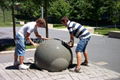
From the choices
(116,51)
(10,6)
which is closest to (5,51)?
(10,6)

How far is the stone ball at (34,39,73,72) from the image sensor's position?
8.26 m

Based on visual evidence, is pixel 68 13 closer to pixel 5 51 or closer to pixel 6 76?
pixel 5 51

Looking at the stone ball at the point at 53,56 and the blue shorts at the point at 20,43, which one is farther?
the blue shorts at the point at 20,43

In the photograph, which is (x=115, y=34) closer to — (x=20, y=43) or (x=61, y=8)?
(x=20, y=43)

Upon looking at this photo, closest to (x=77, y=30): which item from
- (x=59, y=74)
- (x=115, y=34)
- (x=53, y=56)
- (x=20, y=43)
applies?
(x=53, y=56)

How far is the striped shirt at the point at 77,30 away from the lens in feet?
27.4

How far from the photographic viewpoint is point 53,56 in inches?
324

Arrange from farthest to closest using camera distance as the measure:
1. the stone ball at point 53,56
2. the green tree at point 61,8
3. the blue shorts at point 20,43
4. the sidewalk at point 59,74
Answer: the green tree at point 61,8 → the blue shorts at point 20,43 → the stone ball at point 53,56 → the sidewalk at point 59,74

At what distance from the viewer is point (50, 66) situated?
8.29 m

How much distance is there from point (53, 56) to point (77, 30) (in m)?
1.12

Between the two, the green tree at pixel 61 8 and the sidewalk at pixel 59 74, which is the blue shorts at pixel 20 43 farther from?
the green tree at pixel 61 8

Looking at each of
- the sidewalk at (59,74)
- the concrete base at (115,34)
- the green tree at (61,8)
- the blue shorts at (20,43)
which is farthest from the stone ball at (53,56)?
the green tree at (61,8)

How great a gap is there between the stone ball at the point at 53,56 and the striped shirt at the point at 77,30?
1.87 feet

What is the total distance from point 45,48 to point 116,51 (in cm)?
566
